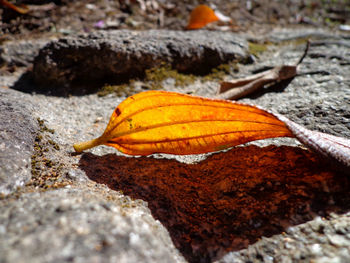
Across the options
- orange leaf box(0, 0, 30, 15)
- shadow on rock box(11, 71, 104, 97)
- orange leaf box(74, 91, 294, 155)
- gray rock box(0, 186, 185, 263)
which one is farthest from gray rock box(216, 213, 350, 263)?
orange leaf box(0, 0, 30, 15)

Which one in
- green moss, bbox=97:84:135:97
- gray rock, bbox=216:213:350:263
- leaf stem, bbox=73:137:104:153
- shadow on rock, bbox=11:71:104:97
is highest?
gray rock, bbox=216:213:350:263

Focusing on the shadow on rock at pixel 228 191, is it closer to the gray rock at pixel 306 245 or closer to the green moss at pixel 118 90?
the gray rock at pixel 306 245

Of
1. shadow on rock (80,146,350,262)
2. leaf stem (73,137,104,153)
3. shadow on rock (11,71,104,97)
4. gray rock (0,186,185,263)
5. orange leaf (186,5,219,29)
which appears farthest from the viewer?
orange leaf (186,5,219,29)

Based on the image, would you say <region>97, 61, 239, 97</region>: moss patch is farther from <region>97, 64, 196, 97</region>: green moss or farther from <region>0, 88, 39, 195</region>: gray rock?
<region>0, 88, 39, 195</region>: gray rock

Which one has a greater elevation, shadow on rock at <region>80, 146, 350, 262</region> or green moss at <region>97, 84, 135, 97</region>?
shadow on rock at <region>80, 146, 350, 262</region>

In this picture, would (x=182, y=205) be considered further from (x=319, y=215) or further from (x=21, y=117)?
(x=21, y=117)

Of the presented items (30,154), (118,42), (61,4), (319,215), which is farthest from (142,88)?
(61,4)

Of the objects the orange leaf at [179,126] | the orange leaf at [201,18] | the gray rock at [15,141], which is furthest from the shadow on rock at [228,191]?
the orange leaf at [201,18]
